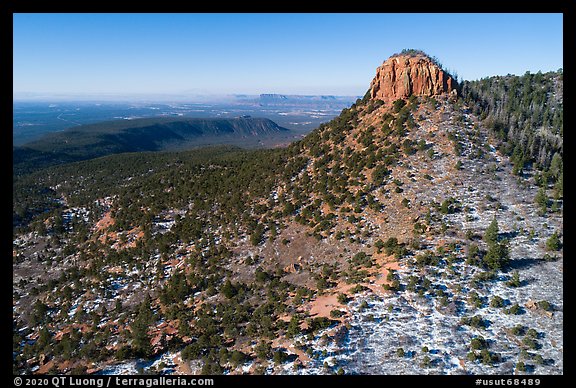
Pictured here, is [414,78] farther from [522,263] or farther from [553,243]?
[522,263]

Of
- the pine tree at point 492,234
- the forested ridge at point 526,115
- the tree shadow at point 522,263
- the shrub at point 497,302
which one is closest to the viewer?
the shrub at point 497,302

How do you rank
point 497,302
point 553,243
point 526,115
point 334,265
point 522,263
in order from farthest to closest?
point 526,115
point 334,265
point 553,243
point 522,263
point 497,302

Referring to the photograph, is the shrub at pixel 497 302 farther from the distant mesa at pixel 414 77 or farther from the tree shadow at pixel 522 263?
the distant mesa at pixel 414 77

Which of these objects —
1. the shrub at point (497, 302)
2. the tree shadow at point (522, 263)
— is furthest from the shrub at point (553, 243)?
the shrub at point (497, 302)

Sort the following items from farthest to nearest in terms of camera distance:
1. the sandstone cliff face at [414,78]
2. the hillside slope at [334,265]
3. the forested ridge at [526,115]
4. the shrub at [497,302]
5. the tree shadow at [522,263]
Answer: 1. the sandstone cliff face at [414,78]
2. the forested ridge at [526,115]
3. the tree shadow at [522,263]
4. the shrub at [497,302]
5. the hillside slope at [334,265]

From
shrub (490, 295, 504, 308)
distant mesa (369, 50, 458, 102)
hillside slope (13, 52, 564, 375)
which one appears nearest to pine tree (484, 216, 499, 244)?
hillside slope (13, 52, 564, 375)

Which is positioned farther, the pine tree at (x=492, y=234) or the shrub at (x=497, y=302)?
the pine tree at (x=492, y=234)

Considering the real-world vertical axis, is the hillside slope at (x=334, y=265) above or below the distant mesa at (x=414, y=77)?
below

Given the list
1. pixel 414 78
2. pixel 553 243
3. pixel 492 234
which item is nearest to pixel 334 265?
pixel 492 234
